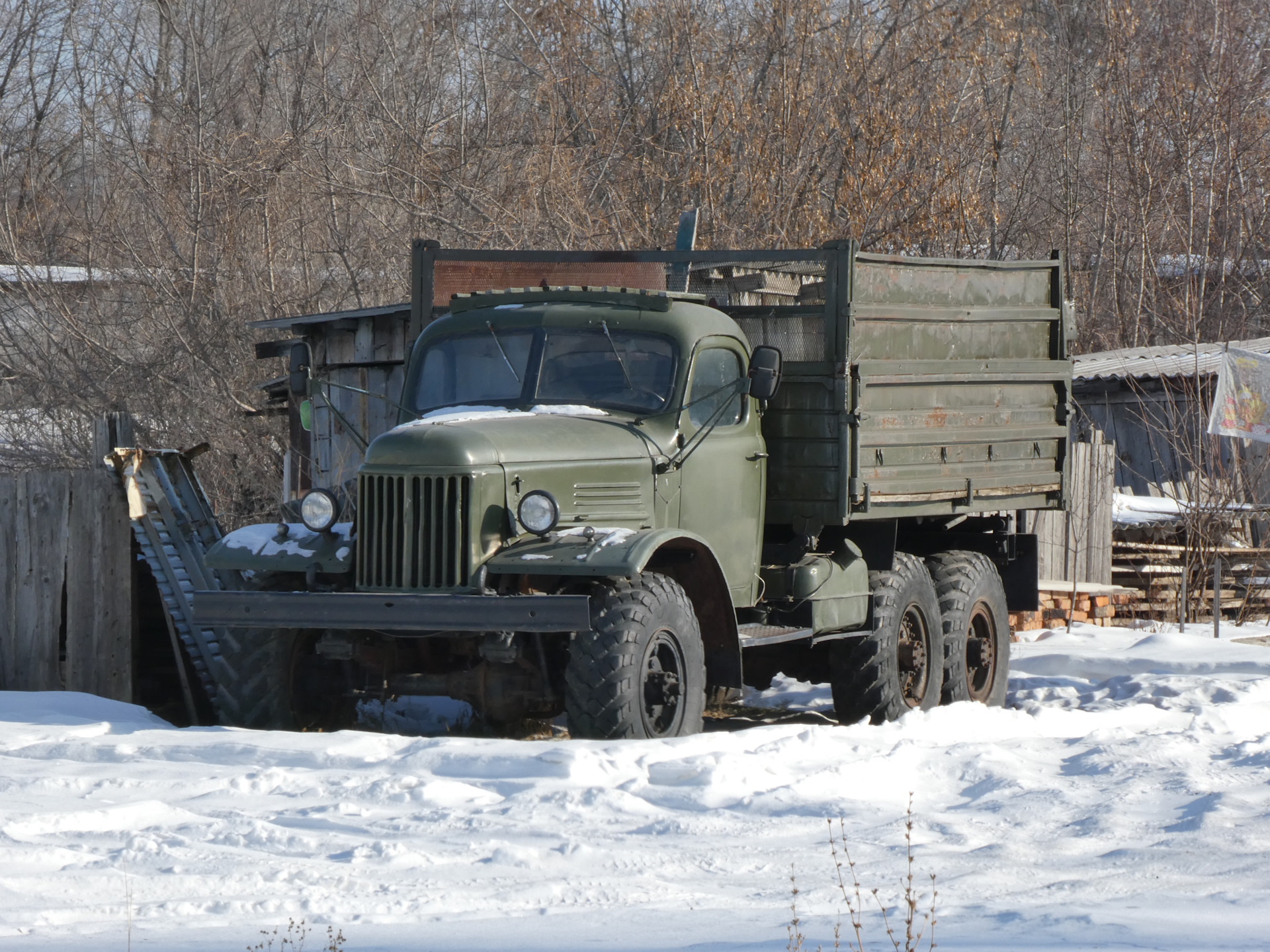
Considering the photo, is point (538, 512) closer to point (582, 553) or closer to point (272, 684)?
point (582, 553)

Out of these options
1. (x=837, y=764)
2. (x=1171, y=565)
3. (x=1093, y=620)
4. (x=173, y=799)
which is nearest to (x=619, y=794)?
(x=837, y=764)

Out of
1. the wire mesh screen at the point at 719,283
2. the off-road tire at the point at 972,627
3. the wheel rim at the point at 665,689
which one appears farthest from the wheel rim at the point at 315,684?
the off-road tire at the point at 972,627

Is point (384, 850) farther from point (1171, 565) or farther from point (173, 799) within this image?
point (1171, 565)

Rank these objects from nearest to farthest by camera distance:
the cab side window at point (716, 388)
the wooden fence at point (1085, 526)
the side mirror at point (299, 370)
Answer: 1. the cab side window at point (716, 388)
2. the side mirror at point (299, 370)
3. the wooden fence at point (1085, 526)

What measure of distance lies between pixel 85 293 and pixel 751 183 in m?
7.57

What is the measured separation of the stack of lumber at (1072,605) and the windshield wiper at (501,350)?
644 centimetres

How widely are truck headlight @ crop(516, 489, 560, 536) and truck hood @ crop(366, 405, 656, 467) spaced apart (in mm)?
205

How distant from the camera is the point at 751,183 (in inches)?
719

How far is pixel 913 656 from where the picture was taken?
31.5 ft

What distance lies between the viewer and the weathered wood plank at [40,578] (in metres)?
8.70

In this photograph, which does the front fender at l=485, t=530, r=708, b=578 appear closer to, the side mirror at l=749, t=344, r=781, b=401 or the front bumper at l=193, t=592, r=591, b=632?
the front bumper at l=193, t=592, r=591, b=632

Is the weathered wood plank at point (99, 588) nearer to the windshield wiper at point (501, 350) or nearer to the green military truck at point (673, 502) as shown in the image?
the green military truck at point (673, 502)

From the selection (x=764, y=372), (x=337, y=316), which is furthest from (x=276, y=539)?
(x=337, y=316)

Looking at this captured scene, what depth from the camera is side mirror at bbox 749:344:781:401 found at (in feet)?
26.4
